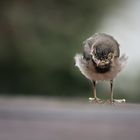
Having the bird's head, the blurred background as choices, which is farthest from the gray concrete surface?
the blurred background

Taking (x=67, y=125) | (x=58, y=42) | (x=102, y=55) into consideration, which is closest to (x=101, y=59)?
(x=102, y=55)

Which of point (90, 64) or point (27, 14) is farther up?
point (27, 14)

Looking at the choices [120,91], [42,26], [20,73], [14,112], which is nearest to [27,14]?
[42,26]

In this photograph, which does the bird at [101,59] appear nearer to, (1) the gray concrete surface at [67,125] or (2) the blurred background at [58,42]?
(1) the gray concrete surface at [67,125]

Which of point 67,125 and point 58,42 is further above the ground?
point 58,42

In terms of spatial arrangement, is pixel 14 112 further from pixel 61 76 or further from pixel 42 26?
pixel 42 26

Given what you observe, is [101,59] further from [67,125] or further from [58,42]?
[58,42]

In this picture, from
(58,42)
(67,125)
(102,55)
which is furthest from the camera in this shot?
(58,42)

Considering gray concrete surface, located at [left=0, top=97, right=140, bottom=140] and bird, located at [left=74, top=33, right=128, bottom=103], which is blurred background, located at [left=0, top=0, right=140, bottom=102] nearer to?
bird, located at [left=74, top=33, right=128, bottom=103]
